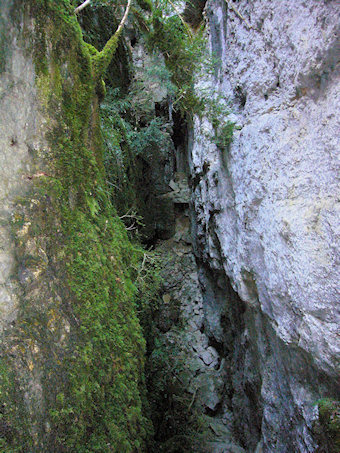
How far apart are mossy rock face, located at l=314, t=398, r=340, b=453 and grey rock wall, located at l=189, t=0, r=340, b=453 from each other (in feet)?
0.46

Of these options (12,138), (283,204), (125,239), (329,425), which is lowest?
(329,425)

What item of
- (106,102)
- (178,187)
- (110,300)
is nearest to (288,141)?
(110,300)

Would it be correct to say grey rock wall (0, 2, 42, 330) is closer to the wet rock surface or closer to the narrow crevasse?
the narrow crevasse

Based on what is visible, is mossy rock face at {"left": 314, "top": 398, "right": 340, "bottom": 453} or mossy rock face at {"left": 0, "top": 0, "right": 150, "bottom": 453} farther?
mossy rock face at {"left": 314, "top": 398, "right": 340, "bottom": 453}

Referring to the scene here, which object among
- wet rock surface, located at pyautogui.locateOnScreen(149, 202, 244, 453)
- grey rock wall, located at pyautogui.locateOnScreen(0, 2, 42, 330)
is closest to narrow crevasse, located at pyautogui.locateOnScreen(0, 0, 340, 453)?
grey rock wall, located at pyautogui.locateOnScreen(0, 2, 42, 330)

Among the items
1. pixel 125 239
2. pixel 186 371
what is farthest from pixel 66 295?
pixel 186 371

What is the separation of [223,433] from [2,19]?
23.8ft

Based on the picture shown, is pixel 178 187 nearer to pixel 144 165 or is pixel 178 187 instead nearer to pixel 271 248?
pixel 144 165

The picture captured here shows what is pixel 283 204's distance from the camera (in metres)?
2.93

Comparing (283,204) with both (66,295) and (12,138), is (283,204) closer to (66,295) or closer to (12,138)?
(66,295)

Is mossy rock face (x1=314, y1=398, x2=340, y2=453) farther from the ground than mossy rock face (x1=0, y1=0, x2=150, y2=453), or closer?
closer

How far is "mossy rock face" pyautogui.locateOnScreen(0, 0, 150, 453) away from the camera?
183 centimetres

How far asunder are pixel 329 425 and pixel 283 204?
80.5 inches

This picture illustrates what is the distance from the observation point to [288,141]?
113 inches
